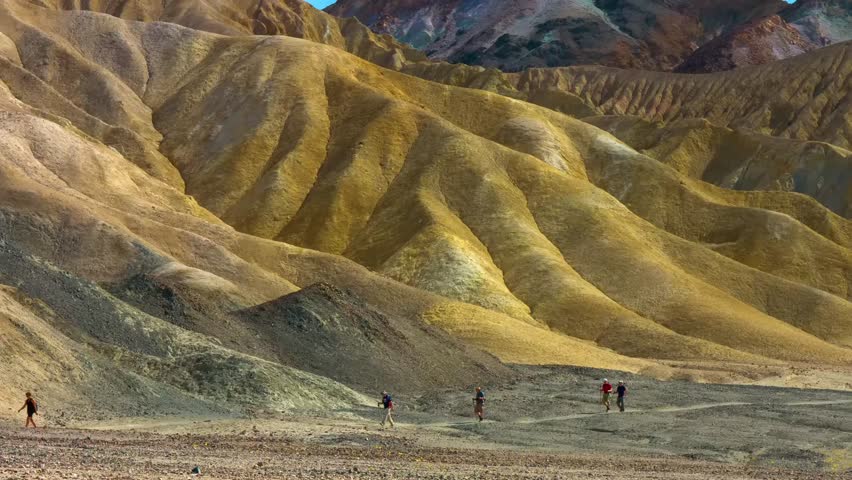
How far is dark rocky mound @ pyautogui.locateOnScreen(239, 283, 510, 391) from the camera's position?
210 feet

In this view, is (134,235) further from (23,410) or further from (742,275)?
(742,275)

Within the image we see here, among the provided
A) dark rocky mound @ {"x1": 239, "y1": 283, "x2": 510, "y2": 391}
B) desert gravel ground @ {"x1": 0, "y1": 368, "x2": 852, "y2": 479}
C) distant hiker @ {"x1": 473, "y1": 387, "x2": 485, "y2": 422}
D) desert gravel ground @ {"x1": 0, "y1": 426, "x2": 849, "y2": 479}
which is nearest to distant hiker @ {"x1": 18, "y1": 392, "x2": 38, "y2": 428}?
desert gravel ground @ {"x1": 0, "y1": 368, "x2": 852, "y2": 479}

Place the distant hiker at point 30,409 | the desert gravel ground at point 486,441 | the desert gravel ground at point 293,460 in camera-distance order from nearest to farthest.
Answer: the desert gravel ground at point 293,460
the desert gravel ground at point 486,441
the distant hiker at point 30,409

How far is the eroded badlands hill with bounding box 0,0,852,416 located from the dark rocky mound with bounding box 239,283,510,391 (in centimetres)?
27

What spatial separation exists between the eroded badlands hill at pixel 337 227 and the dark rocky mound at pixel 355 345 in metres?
0.27

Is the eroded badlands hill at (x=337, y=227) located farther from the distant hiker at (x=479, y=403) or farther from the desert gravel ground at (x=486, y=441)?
the distant hiker at (x=479, y=403)

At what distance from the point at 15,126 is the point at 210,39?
5937 cm

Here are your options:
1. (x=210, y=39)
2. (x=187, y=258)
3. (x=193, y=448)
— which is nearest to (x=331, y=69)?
(x=210, y=39)

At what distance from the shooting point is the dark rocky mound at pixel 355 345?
6406 cm

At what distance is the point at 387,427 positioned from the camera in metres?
48.4

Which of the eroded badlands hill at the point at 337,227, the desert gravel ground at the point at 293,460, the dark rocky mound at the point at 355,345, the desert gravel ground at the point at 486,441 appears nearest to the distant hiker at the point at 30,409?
the desert gravel ground at the point at 486,441

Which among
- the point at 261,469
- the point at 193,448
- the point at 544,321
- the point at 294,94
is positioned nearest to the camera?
the point at 261,469

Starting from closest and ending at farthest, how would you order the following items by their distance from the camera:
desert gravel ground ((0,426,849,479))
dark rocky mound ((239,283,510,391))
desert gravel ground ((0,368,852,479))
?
desert gravel ground ((0,426,849,479))
desert gravel ground ((0,368,852,479))
dark rocky mound ((239,283,510,391))

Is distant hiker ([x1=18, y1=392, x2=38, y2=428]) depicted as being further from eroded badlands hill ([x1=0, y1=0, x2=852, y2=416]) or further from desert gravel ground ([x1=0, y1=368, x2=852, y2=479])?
eroded badlands hill ([x1=0, y1=0, x2=852, y2=416])
